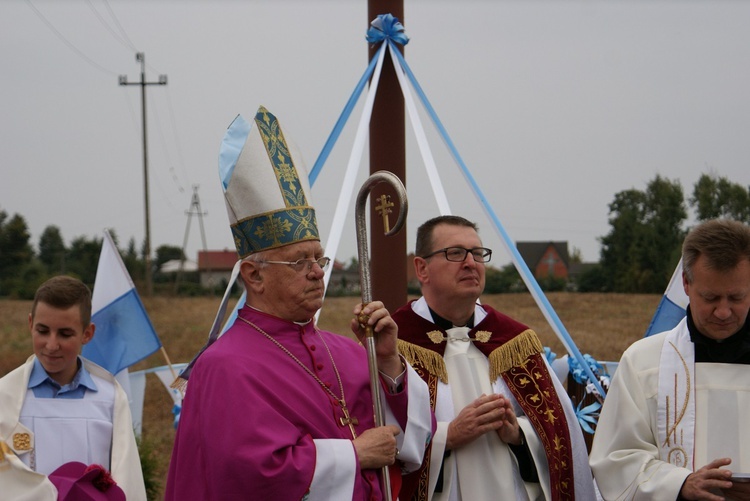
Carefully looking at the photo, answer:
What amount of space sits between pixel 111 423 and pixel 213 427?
1333 mm

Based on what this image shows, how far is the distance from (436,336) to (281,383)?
1.21m

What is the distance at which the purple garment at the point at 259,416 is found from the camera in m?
3.10

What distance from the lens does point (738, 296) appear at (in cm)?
354

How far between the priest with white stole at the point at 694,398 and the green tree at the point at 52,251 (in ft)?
95.8

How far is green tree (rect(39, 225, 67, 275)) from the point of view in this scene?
33.5 m

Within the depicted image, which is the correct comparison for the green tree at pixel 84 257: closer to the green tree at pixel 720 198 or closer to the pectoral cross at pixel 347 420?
the green tree at pixel 720 198

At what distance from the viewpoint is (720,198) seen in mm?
14461

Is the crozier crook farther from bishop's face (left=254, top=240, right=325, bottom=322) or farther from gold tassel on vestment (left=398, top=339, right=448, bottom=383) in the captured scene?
gold tassel on vestment (left=398, top=339, right=448, bottom=383)

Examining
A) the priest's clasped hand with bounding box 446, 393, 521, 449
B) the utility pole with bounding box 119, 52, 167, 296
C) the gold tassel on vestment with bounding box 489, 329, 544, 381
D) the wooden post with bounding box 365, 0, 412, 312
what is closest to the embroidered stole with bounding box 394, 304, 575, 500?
the gold tassel on vestment with bounding box 489, 329, 544, 381

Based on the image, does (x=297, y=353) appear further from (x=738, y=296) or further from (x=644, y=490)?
(x=738, y=296)

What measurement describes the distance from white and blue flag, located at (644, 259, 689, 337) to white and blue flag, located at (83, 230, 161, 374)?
3.38 metres

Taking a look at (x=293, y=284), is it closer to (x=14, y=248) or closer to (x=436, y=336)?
(x=436, y=336)

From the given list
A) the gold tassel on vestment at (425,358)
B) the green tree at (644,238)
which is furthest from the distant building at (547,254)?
the gold tassel on vestment at (425,358)

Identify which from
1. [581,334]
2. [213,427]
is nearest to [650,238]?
[581,334]
